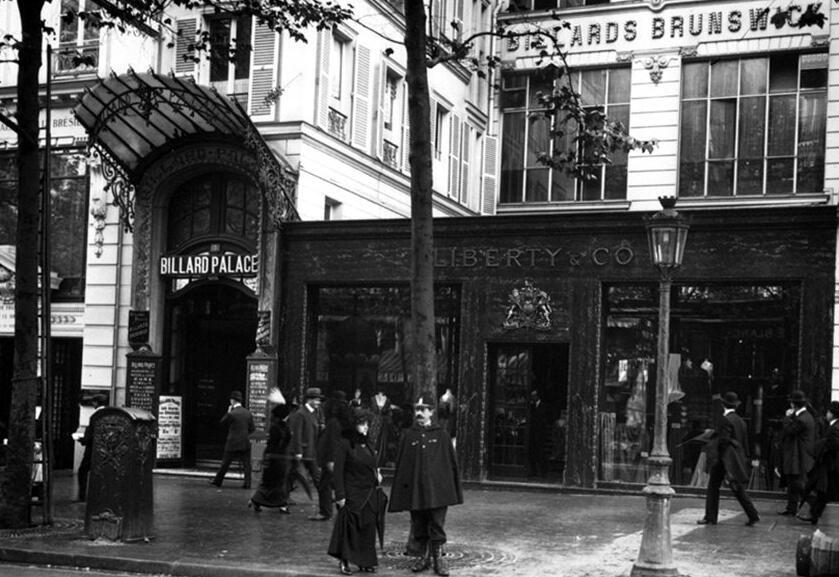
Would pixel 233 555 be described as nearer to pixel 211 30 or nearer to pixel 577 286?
pixel 577 286

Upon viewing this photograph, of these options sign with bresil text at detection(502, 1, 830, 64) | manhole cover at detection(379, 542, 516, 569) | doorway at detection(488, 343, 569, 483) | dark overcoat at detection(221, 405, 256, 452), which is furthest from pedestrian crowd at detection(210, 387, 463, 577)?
sign with bresil text at detection(502, 1, 830, 64)

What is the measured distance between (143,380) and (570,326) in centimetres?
861

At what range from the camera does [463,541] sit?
46.2 ft

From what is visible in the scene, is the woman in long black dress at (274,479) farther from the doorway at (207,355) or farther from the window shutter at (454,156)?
the window shutter at (454,156)

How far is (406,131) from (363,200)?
2.89 m

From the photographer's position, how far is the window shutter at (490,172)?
2995 centimetres

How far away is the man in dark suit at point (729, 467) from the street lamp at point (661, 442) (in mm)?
3797

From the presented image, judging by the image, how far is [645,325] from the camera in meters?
20.4

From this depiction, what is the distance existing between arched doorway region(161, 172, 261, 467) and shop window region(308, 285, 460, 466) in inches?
69.3

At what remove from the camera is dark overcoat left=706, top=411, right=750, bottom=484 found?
1577 centimetres

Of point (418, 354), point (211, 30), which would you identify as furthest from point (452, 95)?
point (418, 354)

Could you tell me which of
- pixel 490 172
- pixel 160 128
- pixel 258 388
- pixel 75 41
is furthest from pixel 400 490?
pixel 490 172

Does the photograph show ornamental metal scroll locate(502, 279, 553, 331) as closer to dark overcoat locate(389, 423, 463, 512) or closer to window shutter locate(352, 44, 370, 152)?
window shutter locate(352, 44, 370, 152)

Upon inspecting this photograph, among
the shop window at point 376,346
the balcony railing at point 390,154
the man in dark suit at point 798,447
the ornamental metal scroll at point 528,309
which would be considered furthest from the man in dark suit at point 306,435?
the balcony railing at point 390,154
